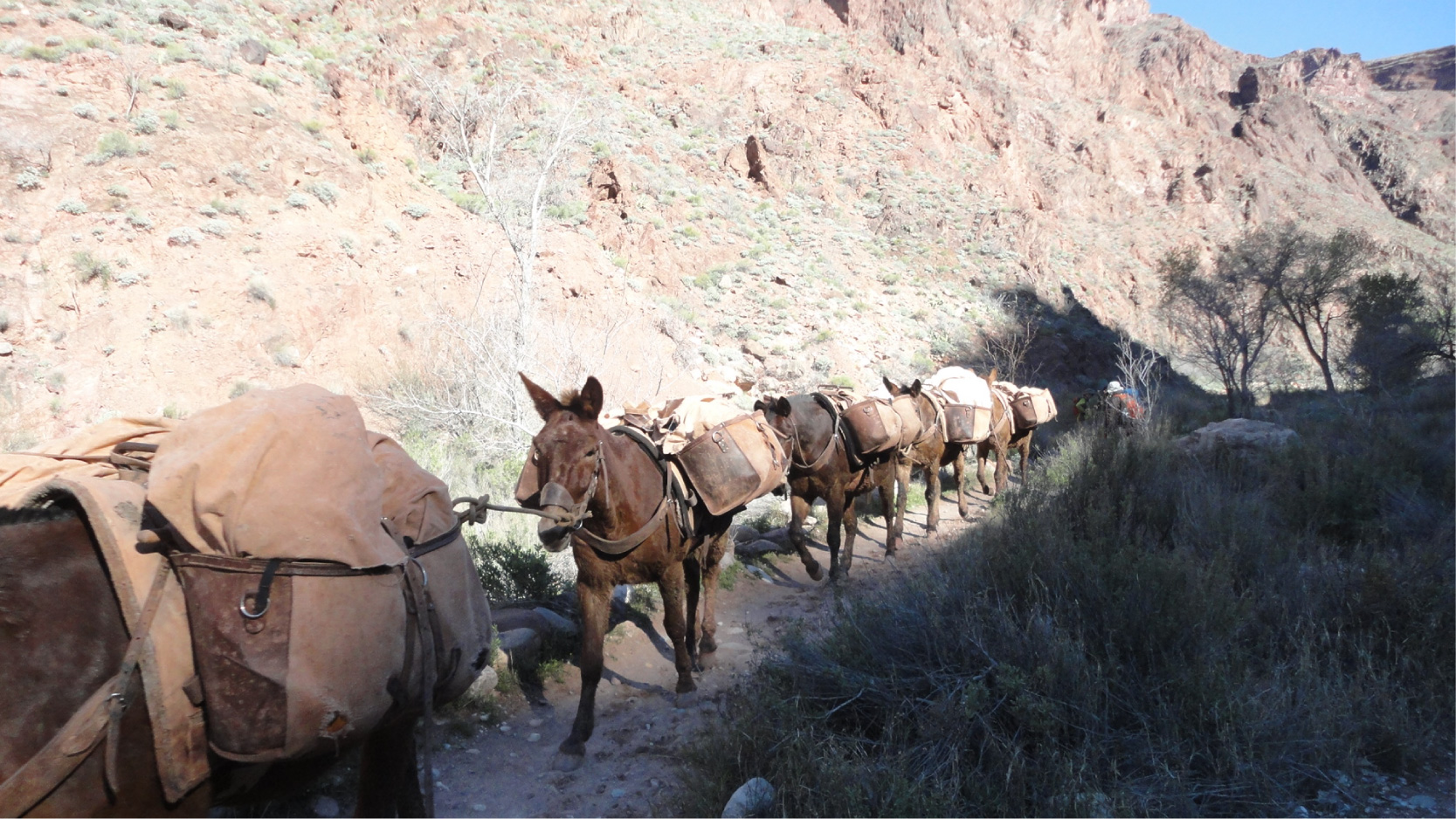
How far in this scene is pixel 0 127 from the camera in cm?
1591

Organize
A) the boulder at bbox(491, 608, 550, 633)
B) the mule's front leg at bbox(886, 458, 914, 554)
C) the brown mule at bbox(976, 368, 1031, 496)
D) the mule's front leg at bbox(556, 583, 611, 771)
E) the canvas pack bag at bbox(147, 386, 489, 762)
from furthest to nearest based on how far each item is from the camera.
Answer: the brown mule at bbox(976, 368, 1031, 496), the mule's front leg at bbox(886, 458, 914, 554), the boulder at bbox(491, 608, 550, 633), the mule's front leg at bbox(556, 583, 611, 771), the canvas pack bag at bbox(147, 386, 489, 762)

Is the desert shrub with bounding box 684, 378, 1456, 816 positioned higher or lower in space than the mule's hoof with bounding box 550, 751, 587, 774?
higher

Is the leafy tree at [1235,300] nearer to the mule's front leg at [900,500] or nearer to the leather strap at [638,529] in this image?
the mule's front leg at [900,500]

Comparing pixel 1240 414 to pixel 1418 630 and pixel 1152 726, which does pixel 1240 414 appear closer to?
pixel 1418 630

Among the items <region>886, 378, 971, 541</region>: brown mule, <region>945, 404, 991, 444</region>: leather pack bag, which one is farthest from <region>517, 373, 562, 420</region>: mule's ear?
<region>945, 404, 991, 444</region>: leather pack bag

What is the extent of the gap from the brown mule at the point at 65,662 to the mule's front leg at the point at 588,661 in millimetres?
2437

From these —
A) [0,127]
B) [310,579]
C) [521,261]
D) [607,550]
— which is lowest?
[607,550]

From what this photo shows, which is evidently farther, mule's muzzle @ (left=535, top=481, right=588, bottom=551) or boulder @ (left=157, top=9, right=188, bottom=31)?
boulder @ (left=157, top=9, right=188, bottom=31)

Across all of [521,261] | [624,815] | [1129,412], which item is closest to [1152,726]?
[624,815]

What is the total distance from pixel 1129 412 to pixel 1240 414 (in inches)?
408

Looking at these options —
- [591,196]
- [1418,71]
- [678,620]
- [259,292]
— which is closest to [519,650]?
[678,620]

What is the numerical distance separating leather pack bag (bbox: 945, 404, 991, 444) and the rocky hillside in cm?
367

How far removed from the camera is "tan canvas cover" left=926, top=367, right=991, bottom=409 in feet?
35.3

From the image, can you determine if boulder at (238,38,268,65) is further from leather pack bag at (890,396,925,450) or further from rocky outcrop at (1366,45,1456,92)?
rocky outcrop at (1366,45,1456,92)
